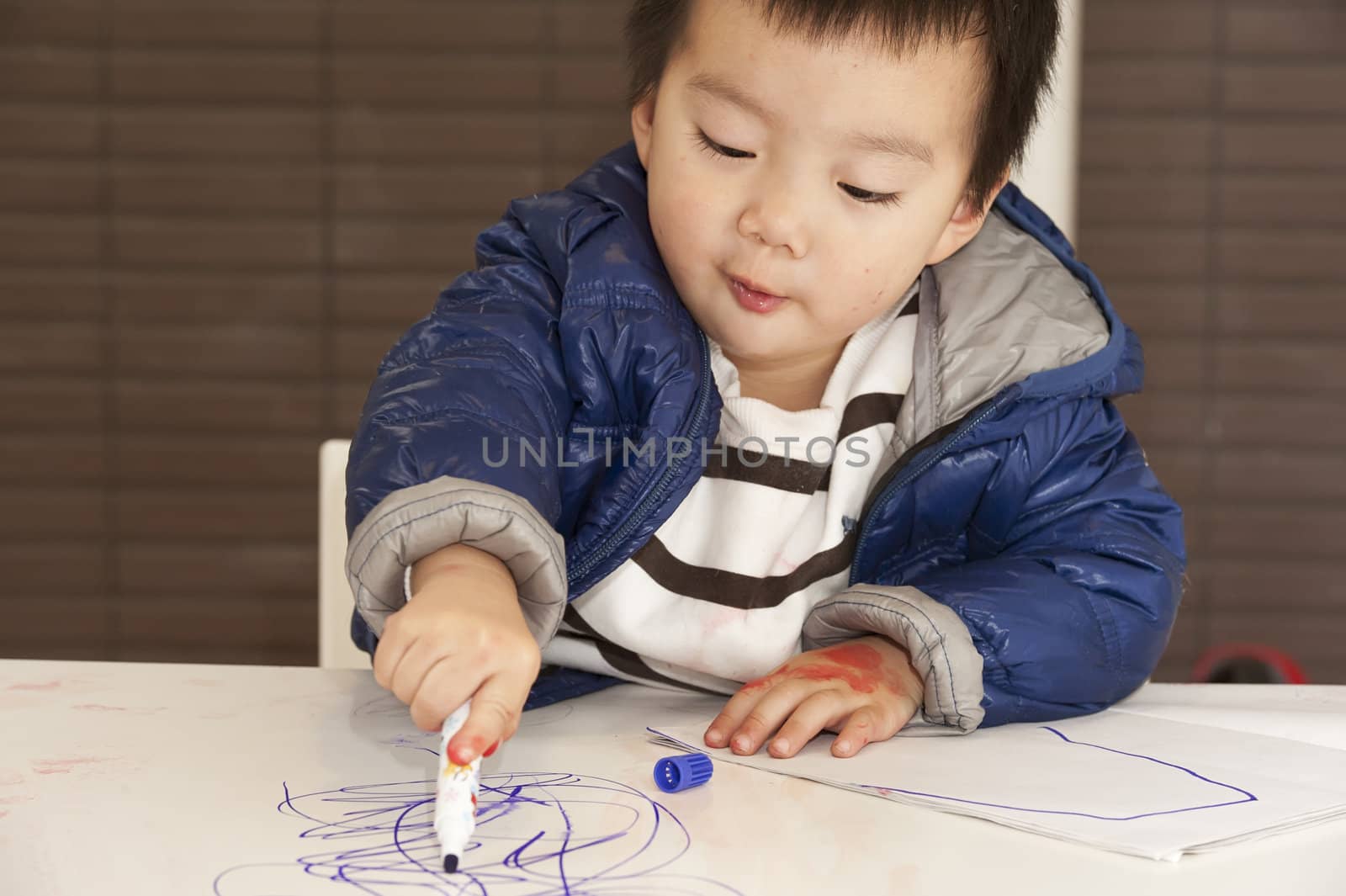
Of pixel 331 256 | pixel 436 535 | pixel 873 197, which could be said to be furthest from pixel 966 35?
pixel 331 256

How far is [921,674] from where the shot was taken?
0.74 m

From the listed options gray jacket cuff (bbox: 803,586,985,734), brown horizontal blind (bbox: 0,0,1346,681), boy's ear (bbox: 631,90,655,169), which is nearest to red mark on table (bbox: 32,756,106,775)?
gray jacket cuff (bbox: 803,586,985,734)

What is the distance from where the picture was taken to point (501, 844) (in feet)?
1.64

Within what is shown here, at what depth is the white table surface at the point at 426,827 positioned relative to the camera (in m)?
0.47

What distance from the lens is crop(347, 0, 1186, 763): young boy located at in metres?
0.72

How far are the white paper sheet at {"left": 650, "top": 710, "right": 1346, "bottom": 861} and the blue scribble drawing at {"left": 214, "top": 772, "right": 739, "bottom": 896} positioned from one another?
0.11 meters

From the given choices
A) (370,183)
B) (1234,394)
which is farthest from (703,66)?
(1234,394)

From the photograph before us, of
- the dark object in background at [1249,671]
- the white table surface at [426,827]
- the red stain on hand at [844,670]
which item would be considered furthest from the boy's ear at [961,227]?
the dark object in background at [1249,671]

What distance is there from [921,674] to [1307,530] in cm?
203

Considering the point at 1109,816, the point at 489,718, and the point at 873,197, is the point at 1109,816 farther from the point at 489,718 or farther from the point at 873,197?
the point at 873,197

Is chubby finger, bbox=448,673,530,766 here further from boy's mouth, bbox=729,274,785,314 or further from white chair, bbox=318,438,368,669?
white chair, bbox=318,438,368,669

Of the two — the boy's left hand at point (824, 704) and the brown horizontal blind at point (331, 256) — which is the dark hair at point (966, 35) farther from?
the brown horizontal blind at point (331, 256)

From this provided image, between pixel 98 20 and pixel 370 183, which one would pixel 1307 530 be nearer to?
pixel 370 183

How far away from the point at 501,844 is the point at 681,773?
10cm
